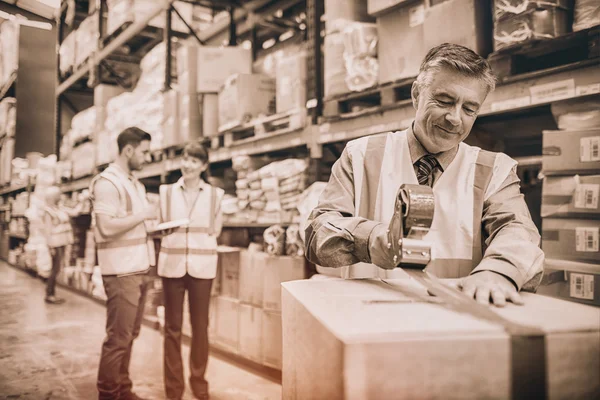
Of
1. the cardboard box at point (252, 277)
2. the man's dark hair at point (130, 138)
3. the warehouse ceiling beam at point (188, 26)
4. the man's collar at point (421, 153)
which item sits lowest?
the cardboard box at point (252, 277)

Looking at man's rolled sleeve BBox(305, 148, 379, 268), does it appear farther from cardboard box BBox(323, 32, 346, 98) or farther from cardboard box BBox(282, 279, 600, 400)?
cardboard box BBox(323, 32, 346, 98)

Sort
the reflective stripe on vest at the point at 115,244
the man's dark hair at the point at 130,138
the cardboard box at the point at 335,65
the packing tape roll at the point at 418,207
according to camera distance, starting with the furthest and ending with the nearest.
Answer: the man's dark hair at the point at 130,138, the reflective stripe on vest at the point at 115,244, the cardboard box at the point at 335,65, the packing tape roll at the point at 418,207

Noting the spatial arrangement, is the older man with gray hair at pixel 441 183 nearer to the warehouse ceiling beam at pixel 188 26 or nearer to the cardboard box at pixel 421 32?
the cardboard box at pixel 421 32

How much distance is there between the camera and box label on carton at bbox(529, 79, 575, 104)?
71.9 inches

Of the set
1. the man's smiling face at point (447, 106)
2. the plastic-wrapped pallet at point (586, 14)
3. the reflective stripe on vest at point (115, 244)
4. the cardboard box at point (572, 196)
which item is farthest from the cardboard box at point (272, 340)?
the plastic-wrapped pallet at point (586, 14)

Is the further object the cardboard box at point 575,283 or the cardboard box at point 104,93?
the cardboard box at point 104,93

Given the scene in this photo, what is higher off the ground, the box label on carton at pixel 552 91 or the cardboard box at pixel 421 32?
the cardboard box at pixel 421 32

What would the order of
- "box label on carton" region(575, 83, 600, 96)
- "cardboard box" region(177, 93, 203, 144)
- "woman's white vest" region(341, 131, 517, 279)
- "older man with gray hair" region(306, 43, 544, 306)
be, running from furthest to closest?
"cardboard box" region(177, 93, 203, 144), "box label on carton" region(575, 83, 600, 96), "woman's white vest" region(341, 131, 517, 279), "older man with gray hair" region(306, 43, 544, 306)

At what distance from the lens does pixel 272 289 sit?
3.25 meters

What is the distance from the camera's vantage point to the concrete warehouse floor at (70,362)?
3.10 m

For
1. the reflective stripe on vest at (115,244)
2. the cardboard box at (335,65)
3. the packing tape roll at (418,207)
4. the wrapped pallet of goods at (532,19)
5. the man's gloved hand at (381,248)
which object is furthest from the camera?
the reflective stripe on vest at (115,244)

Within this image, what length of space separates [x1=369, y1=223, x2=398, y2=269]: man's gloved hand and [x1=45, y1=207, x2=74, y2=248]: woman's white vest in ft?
20.7

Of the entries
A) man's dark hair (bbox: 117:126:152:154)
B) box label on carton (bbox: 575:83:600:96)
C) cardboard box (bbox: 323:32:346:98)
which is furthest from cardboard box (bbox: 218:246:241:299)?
box label on carton (bbox: 575:83:600:96)

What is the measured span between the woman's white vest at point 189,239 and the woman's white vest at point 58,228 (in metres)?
3.86
